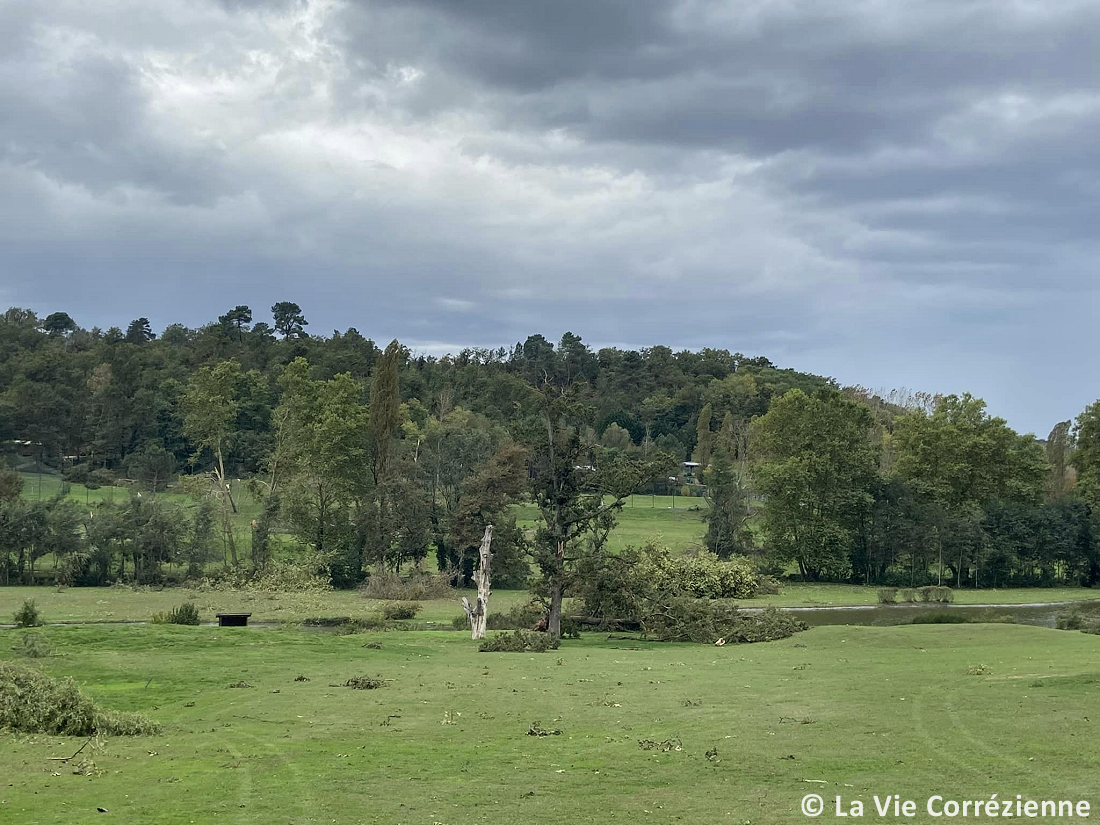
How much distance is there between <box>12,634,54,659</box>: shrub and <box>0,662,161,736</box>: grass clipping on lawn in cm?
960

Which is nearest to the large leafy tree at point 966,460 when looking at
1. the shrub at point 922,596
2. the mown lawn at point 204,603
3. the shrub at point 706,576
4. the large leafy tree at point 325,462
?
the shrub at point 922,596

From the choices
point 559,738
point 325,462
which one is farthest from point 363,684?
point 325,462

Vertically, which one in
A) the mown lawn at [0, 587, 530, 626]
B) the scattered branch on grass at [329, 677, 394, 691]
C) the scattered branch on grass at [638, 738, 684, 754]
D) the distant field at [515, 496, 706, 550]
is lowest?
the mown lawn at [0, 587, 530, 626]

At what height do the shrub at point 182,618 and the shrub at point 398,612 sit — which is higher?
the shrub at point 182,618

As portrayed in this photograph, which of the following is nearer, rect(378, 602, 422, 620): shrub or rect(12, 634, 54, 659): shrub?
rect(12, 634, 54, 659): shrub

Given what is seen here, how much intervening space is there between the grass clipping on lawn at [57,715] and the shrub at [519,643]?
16.1m

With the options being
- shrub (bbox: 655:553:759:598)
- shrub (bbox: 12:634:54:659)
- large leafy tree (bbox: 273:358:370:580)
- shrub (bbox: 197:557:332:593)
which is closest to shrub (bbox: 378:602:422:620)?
shrub (bbox: 197:557:332:593)

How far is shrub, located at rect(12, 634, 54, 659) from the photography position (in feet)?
90.2

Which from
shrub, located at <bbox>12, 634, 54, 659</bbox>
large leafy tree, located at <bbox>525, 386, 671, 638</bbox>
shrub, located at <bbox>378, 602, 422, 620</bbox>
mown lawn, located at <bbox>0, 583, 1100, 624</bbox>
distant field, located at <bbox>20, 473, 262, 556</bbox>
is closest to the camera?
shrub, located at <bbox>12, 634, 54, 659</bbox>

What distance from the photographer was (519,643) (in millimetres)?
34156

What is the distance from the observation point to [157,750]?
16953 millimetres

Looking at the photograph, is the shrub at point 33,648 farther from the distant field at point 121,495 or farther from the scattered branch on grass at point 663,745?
the distant field at point 121,495

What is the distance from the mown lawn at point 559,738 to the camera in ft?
41.6

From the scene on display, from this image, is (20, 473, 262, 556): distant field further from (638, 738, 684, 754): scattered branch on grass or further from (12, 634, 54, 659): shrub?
(638, 738, 684, 754): scattered branch on grass
